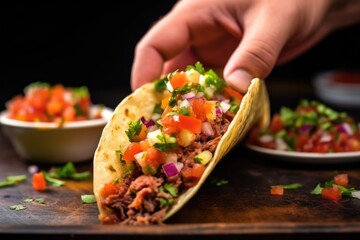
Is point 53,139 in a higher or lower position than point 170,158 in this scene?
higher

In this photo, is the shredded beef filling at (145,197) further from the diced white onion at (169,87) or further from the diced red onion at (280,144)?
the diced red onion at (280,144)

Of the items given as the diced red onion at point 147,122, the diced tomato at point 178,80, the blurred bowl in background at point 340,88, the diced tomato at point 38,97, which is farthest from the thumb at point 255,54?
the blurred bowl in background at point 340,88

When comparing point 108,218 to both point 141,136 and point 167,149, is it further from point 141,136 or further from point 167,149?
→ point 141,136

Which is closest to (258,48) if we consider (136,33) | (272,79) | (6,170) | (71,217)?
(71,217)

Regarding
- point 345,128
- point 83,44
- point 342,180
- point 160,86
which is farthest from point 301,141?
point 83,44

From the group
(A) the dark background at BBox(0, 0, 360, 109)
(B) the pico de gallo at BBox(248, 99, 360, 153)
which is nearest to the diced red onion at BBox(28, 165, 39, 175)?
(B) the pico de gallo at BBox(248, 99, 360, 153)

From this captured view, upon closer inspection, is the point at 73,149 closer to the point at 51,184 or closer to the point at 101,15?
the point at 51,184

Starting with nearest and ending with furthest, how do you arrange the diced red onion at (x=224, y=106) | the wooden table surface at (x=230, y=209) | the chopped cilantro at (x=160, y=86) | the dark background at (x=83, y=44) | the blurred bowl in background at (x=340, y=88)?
1. the wooden table surface at (x=230, y=209)
2. the diced red onion at (x=224, y=106)
3. the chopped cilantro at (x=160, y=86)
4. the blurred bowl in background at (x=340, y=88)
5. the dark background at (x=83, y=44)
